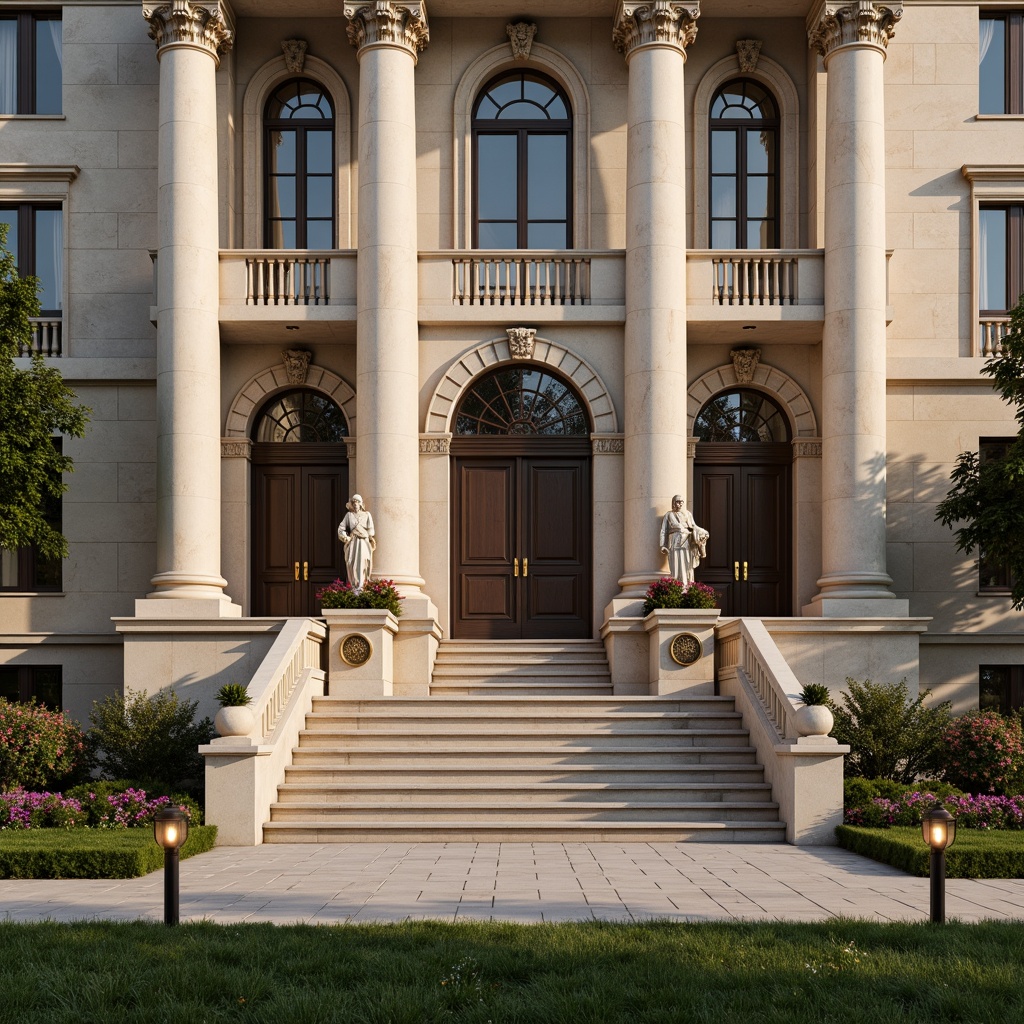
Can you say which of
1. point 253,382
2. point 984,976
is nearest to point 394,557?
point 253,382

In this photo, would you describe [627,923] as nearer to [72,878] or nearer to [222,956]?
[222,956]

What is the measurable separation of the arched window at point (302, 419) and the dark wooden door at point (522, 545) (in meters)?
2.82

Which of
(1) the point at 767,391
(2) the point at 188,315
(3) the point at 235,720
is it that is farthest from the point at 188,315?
(1) the point at 767,391

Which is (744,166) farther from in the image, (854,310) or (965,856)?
(965,856)

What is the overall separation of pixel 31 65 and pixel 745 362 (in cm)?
1556

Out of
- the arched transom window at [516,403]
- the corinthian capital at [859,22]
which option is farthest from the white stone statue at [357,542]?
the corinthian capital at [859,22]

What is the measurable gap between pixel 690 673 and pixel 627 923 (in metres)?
11.7

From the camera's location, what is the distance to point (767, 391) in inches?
1014

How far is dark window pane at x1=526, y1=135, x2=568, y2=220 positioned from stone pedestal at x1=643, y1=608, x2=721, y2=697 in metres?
9.09

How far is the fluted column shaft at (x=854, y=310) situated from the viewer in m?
23.5

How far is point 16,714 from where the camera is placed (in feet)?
63.4

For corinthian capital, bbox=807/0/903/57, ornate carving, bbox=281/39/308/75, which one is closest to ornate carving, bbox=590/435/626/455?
corinthian capital, bbox=807/0/903/57

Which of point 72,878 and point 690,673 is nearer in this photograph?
point 72,878

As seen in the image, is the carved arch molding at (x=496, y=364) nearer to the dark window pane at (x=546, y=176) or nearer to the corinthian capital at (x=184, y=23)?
the dark window pane at (x=546, y=176)
